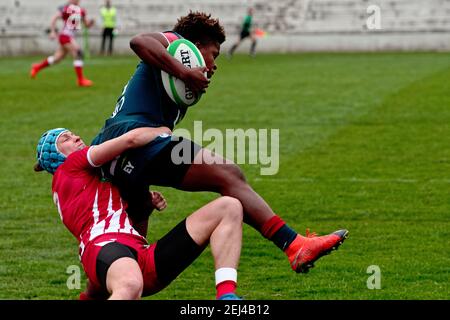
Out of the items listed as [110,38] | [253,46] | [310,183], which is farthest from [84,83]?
[110,38]

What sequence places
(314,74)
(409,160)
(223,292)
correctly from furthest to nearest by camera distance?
(314,74) → (409,160) → (223,292)

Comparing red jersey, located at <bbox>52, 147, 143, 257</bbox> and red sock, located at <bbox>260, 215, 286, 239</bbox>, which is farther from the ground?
red jersey, located at <bbox>52, 147, 143, 257</bbox>

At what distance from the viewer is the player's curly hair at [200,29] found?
7.22m

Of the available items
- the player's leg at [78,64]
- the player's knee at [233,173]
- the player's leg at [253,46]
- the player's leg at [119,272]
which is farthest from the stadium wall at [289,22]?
the player's leg at [119,272]

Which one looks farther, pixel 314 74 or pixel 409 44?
pixel 409 44

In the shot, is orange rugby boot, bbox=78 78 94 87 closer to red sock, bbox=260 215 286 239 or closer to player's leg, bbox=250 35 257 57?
player's leg, bbox=250 35 257 57

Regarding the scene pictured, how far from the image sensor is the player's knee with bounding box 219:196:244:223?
20.1 ft

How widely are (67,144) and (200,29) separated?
4.12ft

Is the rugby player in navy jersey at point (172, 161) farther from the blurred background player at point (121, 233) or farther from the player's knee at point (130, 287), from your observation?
the player's knee at point (130, 287)

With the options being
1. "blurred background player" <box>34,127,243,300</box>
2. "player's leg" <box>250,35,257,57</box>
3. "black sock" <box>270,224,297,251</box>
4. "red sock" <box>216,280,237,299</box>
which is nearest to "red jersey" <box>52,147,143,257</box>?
"blurred background player" <box>34,127,243,300</box>
